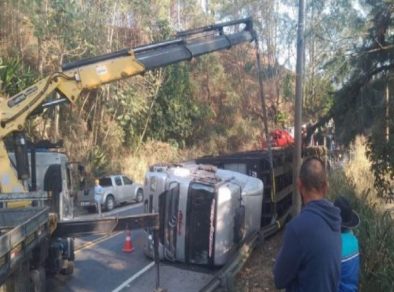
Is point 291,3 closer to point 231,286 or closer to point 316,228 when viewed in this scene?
point 231,286

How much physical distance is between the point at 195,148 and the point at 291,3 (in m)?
11.5

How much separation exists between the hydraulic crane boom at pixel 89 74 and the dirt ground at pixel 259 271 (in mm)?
4405

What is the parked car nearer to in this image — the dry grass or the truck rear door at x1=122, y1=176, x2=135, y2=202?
the truck rear door at x1=122, y1=176, x2=135, y2=202

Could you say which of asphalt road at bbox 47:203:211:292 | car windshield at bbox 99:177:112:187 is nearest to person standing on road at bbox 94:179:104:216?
car windshield at bbox 99:177:112:187

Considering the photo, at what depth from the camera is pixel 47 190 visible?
34.3 feet

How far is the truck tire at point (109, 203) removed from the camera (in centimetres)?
2077

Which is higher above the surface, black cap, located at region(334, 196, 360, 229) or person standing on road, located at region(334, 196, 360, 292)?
black cap, located at region(334, 196, 360, 229)

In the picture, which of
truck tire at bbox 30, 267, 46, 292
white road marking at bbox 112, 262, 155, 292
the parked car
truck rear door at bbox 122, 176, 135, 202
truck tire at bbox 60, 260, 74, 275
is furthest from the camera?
truck rear door at bbox 122, 176, 135, 202

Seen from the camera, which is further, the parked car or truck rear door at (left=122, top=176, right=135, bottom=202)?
truck rear door at (left=122, top=176, right=135, bottom=202)

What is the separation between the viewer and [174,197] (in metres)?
10.6

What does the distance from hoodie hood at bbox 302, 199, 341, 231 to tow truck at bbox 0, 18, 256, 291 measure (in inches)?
133

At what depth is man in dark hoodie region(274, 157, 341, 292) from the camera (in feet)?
10.6

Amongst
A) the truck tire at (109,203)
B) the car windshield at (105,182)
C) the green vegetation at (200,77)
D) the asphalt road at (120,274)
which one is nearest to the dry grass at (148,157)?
the green vegetation at (200,77)

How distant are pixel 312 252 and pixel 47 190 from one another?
8.16 m
